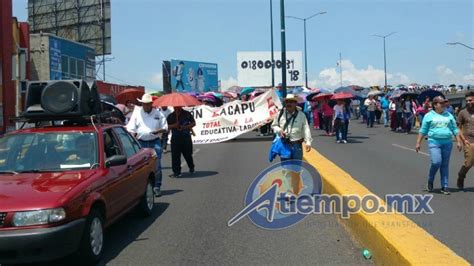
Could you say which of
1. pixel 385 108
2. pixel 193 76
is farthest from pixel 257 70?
pixel 385 108

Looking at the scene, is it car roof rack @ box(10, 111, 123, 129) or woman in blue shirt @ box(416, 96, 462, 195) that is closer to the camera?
car roof rack @ box(10, 111, 123, 129)

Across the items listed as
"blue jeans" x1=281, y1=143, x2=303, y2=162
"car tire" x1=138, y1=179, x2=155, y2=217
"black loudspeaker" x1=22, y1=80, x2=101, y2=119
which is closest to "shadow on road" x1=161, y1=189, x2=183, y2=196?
"car tire" x1=138, y1=179, x2=155, y2=217

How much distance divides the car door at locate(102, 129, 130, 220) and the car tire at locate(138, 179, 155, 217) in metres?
0.86

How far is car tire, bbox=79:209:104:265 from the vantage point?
535 cm

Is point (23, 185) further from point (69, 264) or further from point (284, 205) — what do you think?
point (284, 205)

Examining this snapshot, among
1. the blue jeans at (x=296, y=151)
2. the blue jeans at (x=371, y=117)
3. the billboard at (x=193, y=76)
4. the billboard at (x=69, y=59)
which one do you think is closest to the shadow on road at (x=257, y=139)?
the blue jeans at (x=371, y=117)

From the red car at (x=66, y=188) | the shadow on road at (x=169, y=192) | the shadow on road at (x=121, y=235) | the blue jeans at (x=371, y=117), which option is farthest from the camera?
the blue jeans at (x=371, y=117)

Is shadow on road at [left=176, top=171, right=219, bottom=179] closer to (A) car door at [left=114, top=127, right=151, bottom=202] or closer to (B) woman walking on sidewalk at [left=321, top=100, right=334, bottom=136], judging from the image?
(A) car door at [left=114, top=127, right=151, bottom=202]

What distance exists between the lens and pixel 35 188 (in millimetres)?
5410

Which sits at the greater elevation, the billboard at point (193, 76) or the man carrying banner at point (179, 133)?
the billboard at point (193, 76)

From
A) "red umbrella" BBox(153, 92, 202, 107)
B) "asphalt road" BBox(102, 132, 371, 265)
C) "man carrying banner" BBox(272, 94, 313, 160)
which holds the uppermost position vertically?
"red umbrella" BBox(153, 92, 202, 107)

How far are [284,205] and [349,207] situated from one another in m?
1.50

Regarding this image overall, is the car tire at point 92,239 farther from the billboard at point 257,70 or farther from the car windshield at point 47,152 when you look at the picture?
the billboard at point 257,70

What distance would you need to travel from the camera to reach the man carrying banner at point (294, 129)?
8.29m
